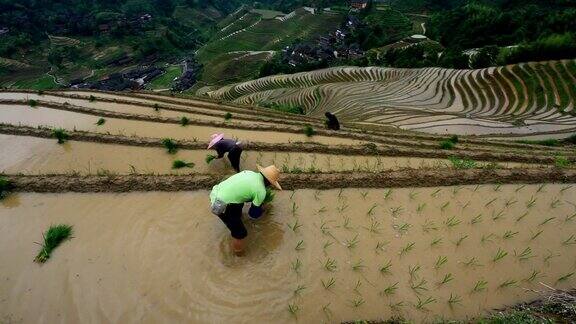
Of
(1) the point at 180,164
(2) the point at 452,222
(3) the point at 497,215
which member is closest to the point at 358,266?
(2) the point at 452,222

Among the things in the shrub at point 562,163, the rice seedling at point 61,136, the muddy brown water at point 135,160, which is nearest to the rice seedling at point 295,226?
the muddy brown water at point 135,160

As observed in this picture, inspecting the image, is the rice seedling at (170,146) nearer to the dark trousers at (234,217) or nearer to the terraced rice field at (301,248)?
the terraced rice field at (301,248)

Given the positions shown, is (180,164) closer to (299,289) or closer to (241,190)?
(241,190)

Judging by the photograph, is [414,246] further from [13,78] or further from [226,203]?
[13,78]

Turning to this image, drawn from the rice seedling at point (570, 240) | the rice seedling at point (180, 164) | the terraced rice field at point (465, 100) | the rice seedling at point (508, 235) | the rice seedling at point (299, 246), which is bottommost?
the terraced rice field at point (465, 100)

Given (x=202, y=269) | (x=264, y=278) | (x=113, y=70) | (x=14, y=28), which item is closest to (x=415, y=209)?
(x=264, y=278)

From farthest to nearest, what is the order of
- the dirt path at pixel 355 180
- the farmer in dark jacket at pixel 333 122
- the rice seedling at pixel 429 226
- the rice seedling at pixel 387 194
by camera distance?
the farmer in dark jacket at pixel 333 122 → the dirt path at pixel 355 180 → the rice seedling at pixel 387 194 → the rice seedling at pixel 429 226
